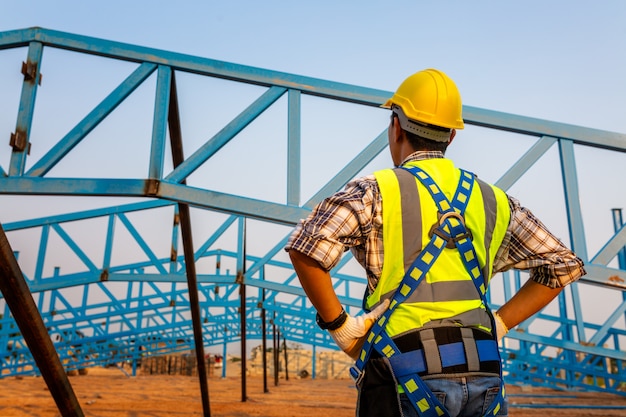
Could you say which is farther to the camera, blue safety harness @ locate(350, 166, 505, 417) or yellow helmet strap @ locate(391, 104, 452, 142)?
yellow helmet strap @ locate(391, 104, 452, 142)

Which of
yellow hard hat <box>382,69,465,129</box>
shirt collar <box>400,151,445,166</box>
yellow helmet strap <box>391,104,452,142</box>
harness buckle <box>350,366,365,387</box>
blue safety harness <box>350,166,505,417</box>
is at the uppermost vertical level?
yellow hard hat <box>382,69,465,129</box>

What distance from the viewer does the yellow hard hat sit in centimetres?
192

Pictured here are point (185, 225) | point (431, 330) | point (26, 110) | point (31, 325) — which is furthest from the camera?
point (185, 225)

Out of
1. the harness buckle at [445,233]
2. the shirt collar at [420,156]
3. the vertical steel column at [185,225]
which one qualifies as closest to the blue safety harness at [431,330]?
the harness buckle at [445,233]

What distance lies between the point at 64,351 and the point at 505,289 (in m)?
15.3

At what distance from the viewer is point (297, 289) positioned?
13031 millimetres

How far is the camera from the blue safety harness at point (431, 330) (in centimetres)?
157

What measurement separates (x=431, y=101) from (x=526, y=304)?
2.57 ft

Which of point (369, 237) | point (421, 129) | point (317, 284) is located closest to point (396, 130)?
point (421, 129)

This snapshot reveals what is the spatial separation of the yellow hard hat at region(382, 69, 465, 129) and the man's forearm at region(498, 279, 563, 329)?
63 cm

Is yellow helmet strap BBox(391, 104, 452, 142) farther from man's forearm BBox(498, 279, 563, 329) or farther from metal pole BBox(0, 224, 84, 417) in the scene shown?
metal pole BBox(0, 224, 84, 417)

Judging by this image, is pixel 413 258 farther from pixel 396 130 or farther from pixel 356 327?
pixel 396 130

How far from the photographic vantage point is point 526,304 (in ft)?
6.61

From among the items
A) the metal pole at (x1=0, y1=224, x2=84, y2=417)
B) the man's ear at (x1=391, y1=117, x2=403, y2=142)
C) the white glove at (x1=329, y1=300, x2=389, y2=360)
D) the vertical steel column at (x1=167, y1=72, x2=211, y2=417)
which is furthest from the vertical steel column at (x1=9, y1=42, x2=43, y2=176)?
the white glove at (x1=329, y1=300, x2=389, y2=360)
